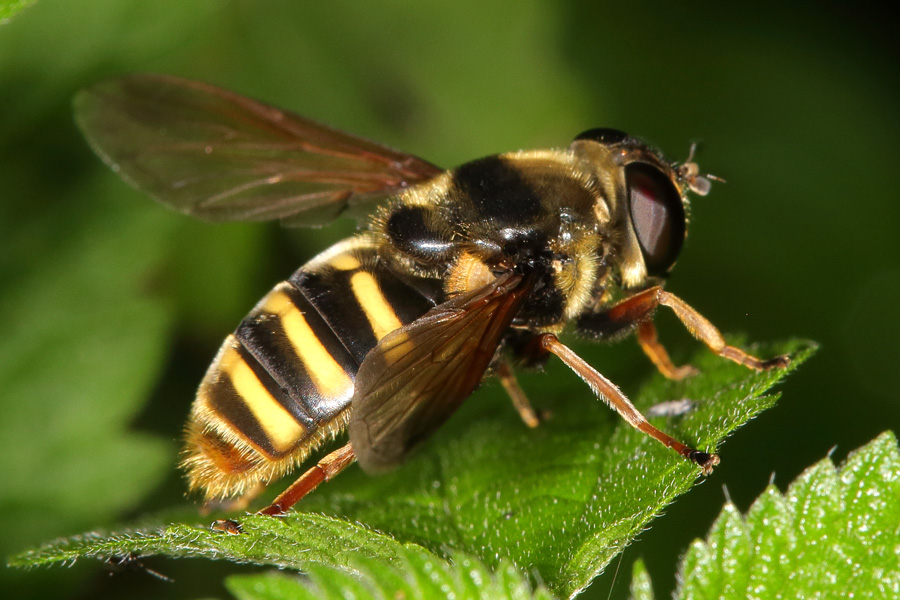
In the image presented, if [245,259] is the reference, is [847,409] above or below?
below

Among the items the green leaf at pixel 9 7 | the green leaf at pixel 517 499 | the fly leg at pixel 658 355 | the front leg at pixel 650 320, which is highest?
the green leaf at pixel 9 7

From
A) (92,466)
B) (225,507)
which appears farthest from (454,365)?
(92,466)

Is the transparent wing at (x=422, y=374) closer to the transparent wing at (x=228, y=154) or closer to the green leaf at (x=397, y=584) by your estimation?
the green leaf at (x=397, y=584)

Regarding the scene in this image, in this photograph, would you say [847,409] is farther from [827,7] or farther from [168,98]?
[168,98]

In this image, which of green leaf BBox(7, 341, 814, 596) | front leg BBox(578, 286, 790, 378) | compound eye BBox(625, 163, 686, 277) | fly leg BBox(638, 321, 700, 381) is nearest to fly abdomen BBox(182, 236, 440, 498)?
green leaf BBox(7, 341, 814, 596)

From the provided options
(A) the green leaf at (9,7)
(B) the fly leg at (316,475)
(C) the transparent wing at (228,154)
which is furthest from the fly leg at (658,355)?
(A) the green leaf at (9,7)

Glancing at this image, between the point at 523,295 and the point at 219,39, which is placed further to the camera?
the point at 219,39

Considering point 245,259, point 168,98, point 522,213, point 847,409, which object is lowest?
point 847,409
